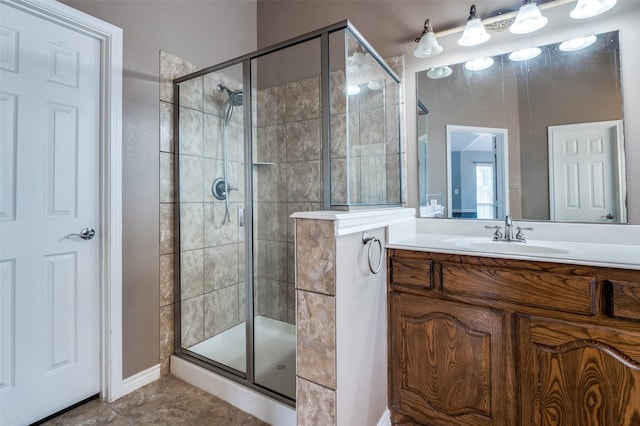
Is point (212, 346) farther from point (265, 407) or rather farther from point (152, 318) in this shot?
point (265, 407)

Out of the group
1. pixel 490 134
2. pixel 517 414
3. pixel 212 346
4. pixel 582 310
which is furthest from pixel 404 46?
pixel 212 346

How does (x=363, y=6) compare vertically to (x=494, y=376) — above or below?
above

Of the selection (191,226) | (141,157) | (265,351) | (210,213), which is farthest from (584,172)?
(141,157)

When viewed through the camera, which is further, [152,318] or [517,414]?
[152,318]

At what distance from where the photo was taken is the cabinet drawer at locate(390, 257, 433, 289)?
1370mm

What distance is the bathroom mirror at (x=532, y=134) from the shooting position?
148cm

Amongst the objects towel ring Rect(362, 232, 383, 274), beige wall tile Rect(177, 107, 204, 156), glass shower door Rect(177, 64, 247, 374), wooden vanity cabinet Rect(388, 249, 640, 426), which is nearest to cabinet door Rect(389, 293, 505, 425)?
wooden vanity cabinet Rect(388, 249, 640, 426)

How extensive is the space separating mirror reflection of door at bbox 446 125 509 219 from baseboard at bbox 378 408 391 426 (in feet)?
3.82

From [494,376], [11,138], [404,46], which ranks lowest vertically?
[494,376]

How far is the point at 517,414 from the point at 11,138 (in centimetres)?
256

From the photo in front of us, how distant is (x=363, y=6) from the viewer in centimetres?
213

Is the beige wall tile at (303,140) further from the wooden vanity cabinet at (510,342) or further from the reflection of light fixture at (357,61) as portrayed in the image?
the wooden vanity cabinet at (510,342)

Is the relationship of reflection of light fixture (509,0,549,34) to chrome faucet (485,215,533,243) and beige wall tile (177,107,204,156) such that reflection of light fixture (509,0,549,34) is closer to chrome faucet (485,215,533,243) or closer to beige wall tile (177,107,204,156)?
chrome faucet (485,215,533,243)

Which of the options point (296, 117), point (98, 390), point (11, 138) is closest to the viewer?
point (11, 138)
